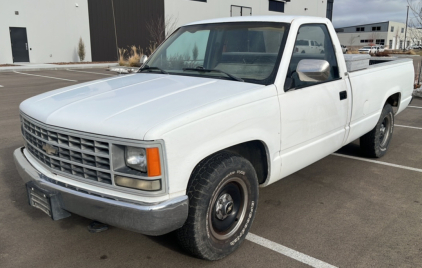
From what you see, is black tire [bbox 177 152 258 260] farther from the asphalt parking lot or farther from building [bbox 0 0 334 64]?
building [bbox 0 0 334 64]

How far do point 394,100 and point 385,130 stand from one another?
1.56 ft

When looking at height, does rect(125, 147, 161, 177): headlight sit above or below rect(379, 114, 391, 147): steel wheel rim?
above

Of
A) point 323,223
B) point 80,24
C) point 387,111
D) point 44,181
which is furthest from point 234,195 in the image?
point 80,24

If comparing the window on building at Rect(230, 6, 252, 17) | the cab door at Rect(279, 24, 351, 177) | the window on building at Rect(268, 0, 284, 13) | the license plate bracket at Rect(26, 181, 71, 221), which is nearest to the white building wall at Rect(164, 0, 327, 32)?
the window on building at Rect(230, 6, 252, 17)

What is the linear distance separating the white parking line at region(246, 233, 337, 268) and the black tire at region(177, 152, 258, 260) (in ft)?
0.73

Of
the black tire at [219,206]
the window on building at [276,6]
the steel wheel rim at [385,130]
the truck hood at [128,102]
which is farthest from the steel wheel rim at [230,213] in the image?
the window on building at [276,6]

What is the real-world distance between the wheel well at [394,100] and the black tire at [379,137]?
17cm

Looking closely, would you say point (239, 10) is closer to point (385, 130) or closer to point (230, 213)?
point (385, 130)

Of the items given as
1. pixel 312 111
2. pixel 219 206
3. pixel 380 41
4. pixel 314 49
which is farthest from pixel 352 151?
pixel 380 41

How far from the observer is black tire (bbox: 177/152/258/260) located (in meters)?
2.80

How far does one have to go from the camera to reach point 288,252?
3291mm

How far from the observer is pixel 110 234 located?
3602 millimetres

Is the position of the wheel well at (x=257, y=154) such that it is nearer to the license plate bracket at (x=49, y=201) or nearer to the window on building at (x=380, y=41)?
the license plate bracket at (x=49, y=201)

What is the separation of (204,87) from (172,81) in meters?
0.45
